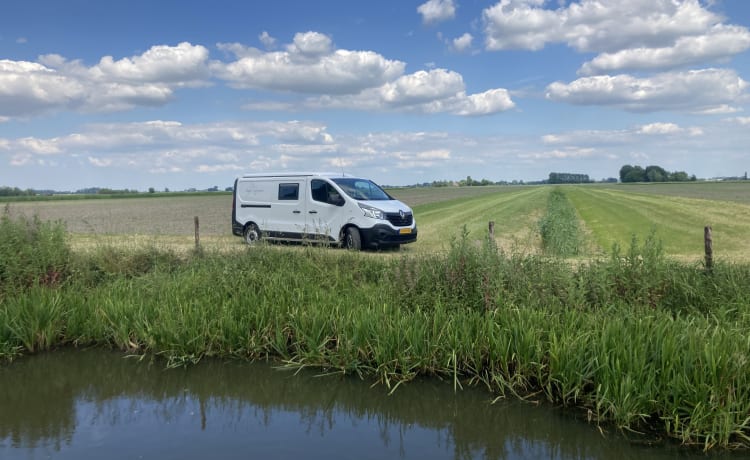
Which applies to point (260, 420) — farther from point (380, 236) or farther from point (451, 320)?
point (380, 236)

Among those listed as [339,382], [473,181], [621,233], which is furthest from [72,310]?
[473,181]

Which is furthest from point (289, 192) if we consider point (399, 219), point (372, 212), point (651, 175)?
point (651, 175)

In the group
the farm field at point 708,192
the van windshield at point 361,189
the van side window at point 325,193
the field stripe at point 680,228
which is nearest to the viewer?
the van side window at point 325,193

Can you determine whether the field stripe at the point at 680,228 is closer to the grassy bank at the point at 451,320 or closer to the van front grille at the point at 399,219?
the van front grille at the point at 399,219

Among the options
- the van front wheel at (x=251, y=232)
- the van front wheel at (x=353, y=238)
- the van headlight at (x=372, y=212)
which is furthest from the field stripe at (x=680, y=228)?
the van front wheel at (x=251, y=232)

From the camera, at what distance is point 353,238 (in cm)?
1473

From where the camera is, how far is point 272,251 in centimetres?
1128

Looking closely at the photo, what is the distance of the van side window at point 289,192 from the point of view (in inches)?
637

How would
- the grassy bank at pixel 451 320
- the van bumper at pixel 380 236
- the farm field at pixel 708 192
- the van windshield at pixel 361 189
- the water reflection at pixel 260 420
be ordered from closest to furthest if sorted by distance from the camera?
the water reflection at pixel 260 420
the grassy bank at pixel 451 320
the van bumper at pixel 380 236
the van windshield at pixel 361 189
the farm field at pixel 708 192

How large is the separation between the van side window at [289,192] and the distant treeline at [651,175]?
18590 cm

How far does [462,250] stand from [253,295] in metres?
3.58

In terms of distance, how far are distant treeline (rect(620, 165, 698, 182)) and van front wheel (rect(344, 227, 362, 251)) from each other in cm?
18629

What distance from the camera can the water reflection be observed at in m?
5.32

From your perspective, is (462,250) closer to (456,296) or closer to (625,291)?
(456,296)
